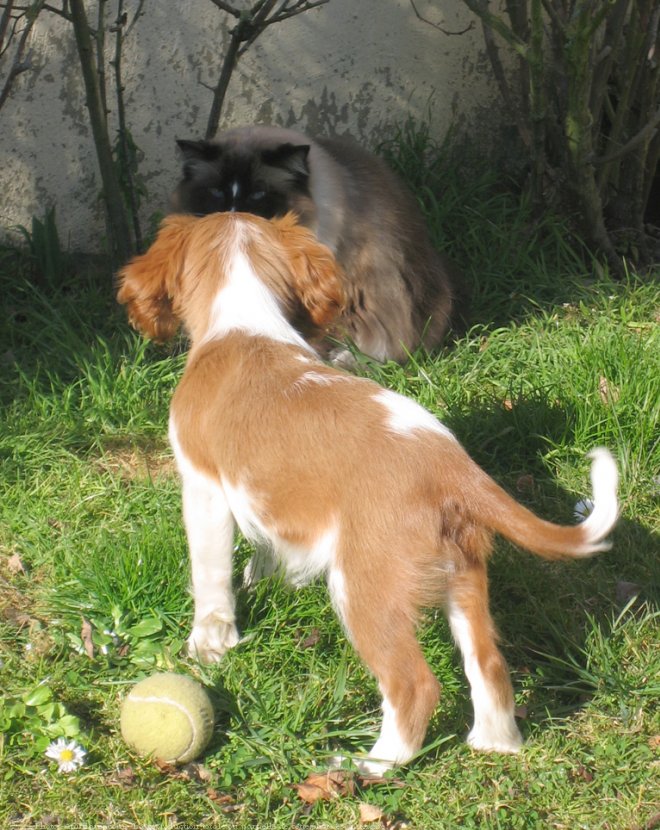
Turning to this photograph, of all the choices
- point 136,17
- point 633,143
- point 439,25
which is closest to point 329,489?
point 136,17

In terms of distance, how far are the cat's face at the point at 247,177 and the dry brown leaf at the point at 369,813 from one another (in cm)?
293

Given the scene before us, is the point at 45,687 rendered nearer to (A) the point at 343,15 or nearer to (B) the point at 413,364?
(B) the point at 413,364

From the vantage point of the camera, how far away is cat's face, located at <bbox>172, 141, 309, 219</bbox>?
4.94 metres

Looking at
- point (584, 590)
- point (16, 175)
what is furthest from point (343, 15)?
point (584, 590)

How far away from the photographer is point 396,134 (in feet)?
20.1

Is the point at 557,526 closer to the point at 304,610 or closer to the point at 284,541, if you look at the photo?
the point at 284,541

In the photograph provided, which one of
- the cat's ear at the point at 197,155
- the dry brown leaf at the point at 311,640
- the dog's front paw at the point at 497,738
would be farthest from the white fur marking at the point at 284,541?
the cat's ear at the point at 197,155

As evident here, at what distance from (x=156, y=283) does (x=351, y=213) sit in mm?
2010

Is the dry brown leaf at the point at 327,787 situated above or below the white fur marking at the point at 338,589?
below

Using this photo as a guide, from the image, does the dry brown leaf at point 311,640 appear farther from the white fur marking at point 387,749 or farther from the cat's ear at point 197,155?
the cat's ear at point 197,155

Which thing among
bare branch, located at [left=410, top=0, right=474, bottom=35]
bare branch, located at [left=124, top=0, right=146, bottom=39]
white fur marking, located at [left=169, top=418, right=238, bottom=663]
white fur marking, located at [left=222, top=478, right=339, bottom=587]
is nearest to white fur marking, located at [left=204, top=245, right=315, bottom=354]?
white fur marking, located at [left=169, top=418, right=238, bottom=663]

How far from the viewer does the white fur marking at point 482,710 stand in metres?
2.85

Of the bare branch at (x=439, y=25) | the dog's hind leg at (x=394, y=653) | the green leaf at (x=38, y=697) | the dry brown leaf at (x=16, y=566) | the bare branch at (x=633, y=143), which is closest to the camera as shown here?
the dog's hind leg at (x=394, y=653)

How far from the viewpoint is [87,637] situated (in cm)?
340
